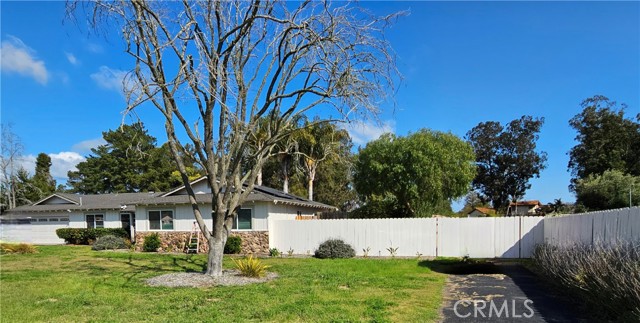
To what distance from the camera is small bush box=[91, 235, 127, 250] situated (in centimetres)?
2212

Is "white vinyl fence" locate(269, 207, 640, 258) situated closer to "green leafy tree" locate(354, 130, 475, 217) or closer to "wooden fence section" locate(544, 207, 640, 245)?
"wooden fence section" locate(544, 207, 640, 245)

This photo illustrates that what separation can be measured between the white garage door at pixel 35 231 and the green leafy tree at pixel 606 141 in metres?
41.5

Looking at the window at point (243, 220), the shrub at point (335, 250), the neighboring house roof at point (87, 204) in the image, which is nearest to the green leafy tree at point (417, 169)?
the shrub at point (335, 250)

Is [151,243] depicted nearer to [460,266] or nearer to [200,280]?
[200,280]

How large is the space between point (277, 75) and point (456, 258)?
10.4m

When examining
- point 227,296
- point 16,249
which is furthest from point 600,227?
point 16,249

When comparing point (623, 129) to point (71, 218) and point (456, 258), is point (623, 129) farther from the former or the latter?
point (71, 218)

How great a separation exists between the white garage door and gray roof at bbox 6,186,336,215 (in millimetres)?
1083

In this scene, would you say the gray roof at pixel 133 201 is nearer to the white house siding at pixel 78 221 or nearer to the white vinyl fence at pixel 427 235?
the white house siding at pixel 78 221

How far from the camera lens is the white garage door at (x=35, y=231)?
2917cm

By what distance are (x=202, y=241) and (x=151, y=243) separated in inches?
114

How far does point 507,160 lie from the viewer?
156 feet

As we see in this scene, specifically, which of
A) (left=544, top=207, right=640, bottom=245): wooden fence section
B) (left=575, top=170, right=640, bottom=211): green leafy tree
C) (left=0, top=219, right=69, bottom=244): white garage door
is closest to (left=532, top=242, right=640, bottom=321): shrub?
(left=544, top=207, right=640, bottom=245): wooden fence section

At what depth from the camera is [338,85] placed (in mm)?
11227
